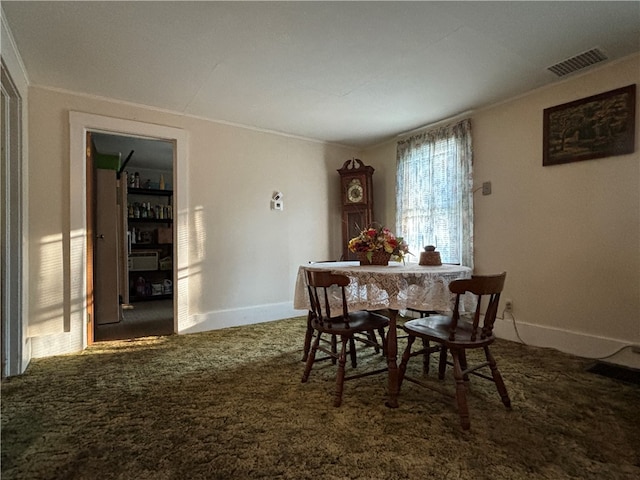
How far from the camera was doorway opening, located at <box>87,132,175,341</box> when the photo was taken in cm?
389

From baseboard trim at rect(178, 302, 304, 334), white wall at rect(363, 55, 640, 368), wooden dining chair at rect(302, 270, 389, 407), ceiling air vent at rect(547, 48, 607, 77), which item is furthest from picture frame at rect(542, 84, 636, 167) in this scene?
baseboard trim at rect(178, 302, 304, 334)

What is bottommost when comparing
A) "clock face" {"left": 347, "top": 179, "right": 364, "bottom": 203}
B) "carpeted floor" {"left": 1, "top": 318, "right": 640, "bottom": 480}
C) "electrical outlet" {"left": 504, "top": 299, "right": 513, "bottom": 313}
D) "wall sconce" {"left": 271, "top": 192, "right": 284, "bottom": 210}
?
"carpeted floor" {"left": 1, "top": 318, "right": 640, "bottom": 480}

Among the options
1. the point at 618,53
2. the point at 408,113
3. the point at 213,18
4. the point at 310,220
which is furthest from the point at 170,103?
the point at 618,53

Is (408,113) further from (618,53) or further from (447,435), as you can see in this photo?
(447,435)

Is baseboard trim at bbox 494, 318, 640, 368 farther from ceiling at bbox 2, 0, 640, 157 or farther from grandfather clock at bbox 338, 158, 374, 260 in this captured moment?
ceiling at bbox 2, 0, 640, 157

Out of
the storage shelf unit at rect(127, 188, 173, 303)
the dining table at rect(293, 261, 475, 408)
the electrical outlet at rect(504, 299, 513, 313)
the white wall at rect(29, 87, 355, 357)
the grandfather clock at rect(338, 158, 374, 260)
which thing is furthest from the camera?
the storage shelf unit at rect(127, 188, 173, 303)

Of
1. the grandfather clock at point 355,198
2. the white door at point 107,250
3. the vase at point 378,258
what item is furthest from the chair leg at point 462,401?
the white door at point 107,250

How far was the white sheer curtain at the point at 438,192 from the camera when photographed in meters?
3.50

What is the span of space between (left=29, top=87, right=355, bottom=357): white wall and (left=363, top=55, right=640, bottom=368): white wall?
84.7 inches

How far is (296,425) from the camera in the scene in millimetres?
1659

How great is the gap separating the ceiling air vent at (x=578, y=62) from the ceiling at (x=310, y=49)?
0.05m

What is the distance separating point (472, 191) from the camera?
11.4ft

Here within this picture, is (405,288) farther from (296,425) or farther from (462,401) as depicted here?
(296,425)

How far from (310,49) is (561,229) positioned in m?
2.60
